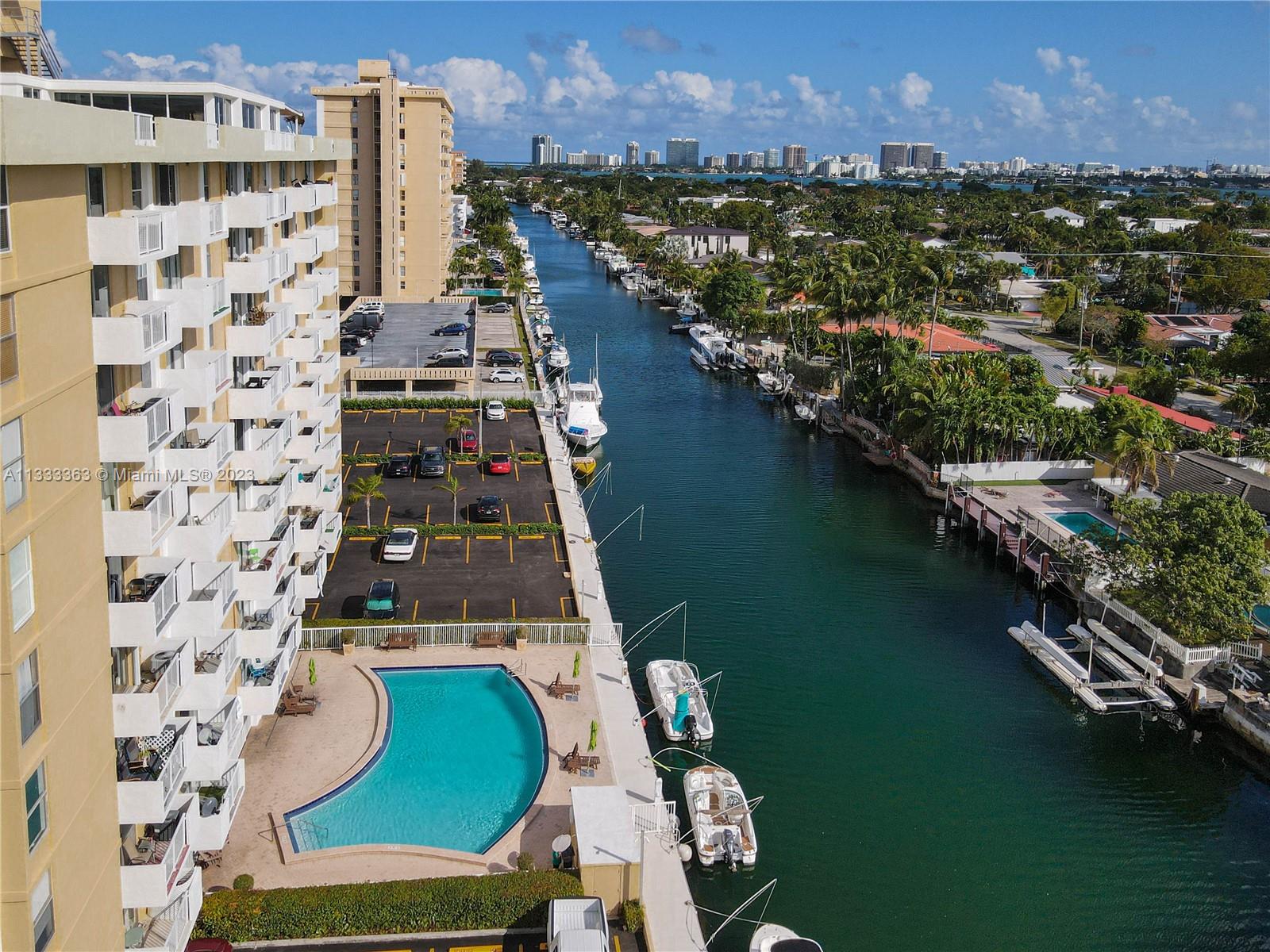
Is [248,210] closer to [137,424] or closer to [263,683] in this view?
[137,424]

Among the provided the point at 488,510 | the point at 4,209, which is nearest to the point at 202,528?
the point at 4,209

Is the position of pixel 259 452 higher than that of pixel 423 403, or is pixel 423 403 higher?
pixel 259 452

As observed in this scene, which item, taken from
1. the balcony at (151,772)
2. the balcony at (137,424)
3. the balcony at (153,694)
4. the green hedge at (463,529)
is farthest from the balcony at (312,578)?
the balcony at (137,424)

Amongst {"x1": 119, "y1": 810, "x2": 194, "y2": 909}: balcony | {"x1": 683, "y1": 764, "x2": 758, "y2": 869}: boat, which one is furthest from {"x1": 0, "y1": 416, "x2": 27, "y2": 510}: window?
{"x1": 683, "y1": 764, "x2": 758, "y2": 869}: boat

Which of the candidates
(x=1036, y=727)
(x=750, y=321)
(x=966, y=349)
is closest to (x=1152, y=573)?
(x=1036, y=727)

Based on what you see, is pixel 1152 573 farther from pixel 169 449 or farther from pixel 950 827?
pixel 169 449

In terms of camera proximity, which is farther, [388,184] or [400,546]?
A: [388,184]

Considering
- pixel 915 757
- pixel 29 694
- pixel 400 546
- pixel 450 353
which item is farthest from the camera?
pixel 450 353
